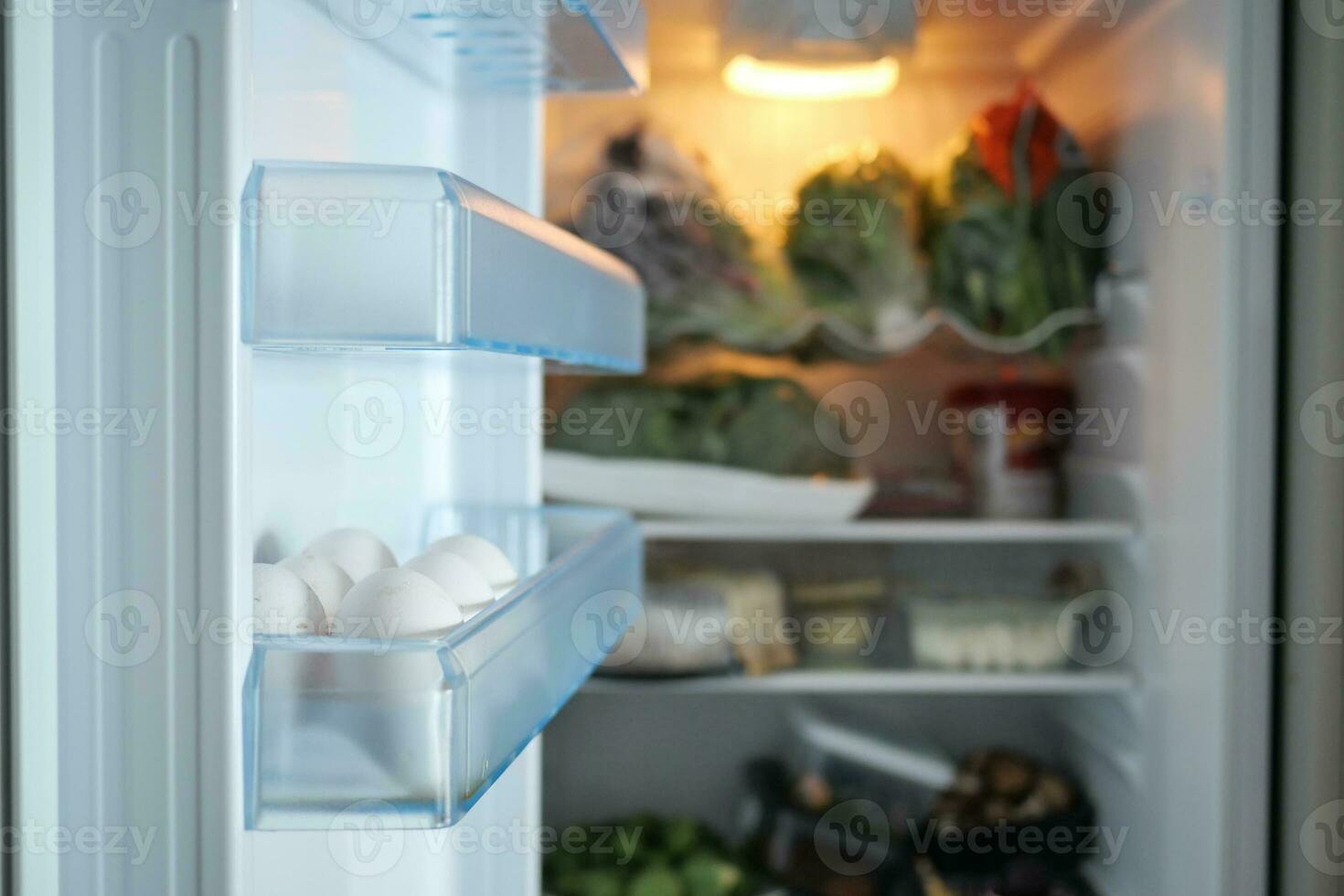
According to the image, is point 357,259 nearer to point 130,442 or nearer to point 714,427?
point 130,442

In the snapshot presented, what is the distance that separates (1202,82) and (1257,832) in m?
0.82

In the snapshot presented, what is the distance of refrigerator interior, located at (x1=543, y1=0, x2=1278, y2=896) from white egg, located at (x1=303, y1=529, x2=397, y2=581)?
2.87 feet

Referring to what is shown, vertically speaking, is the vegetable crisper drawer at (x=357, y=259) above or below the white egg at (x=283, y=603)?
above

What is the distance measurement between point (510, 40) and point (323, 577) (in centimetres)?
40

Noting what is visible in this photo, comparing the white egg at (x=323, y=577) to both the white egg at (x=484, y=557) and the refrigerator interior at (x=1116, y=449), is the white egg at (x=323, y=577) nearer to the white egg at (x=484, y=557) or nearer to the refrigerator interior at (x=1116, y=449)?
the white egg at (x=484, y=557)

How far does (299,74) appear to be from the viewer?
2.30 ft

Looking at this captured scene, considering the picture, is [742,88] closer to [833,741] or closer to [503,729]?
[833,741]

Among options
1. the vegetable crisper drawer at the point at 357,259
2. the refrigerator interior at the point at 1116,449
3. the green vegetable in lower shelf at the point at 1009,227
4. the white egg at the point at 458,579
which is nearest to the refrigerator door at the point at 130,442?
the vegetable crisper drawer at the point at 357,259

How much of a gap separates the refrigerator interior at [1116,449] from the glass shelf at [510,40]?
24.3 inches

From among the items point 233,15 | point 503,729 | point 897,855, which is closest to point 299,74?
point 233,15

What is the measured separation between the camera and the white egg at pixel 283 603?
56 cm

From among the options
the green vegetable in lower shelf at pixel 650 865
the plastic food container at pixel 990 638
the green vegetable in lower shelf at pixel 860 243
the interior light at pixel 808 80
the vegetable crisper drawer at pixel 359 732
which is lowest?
A: the green vegetable in lower shelf at pixel 650 865

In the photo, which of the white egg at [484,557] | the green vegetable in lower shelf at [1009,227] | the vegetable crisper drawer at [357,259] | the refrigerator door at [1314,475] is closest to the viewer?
the vegetable crisper drawer at [357,259]

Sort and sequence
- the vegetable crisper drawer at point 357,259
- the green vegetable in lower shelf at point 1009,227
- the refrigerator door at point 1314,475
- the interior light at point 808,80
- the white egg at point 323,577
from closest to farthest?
1. the vegetable crisper drawer at point 357,259
2. the white egg at point 323,577
3. the refrigerator door at point 1314,475
4. the green vegetable in lower shelf at point 1009,227
5. the interior light at point 808,80
